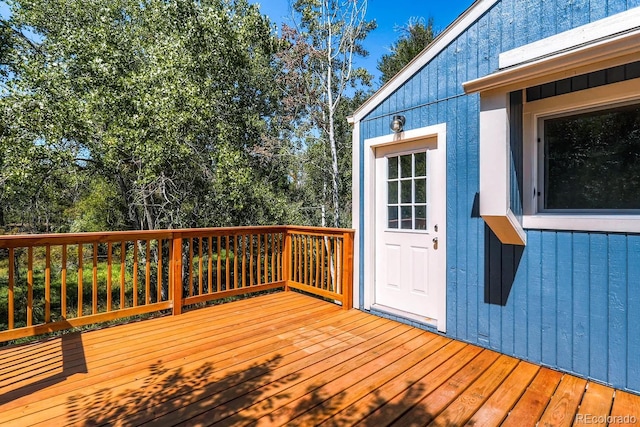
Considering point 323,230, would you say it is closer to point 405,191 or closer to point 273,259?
point 273,259

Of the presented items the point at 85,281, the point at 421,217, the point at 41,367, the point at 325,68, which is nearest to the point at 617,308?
the point at 421,217

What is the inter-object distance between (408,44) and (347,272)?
8.48 meters

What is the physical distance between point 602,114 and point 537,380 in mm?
1846

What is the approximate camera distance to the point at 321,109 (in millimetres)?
8336

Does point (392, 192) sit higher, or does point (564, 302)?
point (392, 192)

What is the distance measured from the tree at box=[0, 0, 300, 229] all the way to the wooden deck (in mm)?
3786

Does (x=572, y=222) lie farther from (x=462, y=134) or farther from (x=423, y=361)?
(x=423, y=361)

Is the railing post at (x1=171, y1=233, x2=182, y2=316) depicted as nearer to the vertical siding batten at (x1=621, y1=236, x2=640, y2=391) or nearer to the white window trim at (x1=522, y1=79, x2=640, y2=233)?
the white window trim at (x1=522, y1=79, x2=640, y2=233)

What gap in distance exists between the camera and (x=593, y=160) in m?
2.29

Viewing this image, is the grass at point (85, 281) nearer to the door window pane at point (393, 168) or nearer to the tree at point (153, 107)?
the tree at point (153, 107)

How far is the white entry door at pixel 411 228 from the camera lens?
309 centimetres

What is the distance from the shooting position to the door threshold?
123 inches

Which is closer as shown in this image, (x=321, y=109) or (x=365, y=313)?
(x=365, y=313)

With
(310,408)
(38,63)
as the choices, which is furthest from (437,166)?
(38,63)
